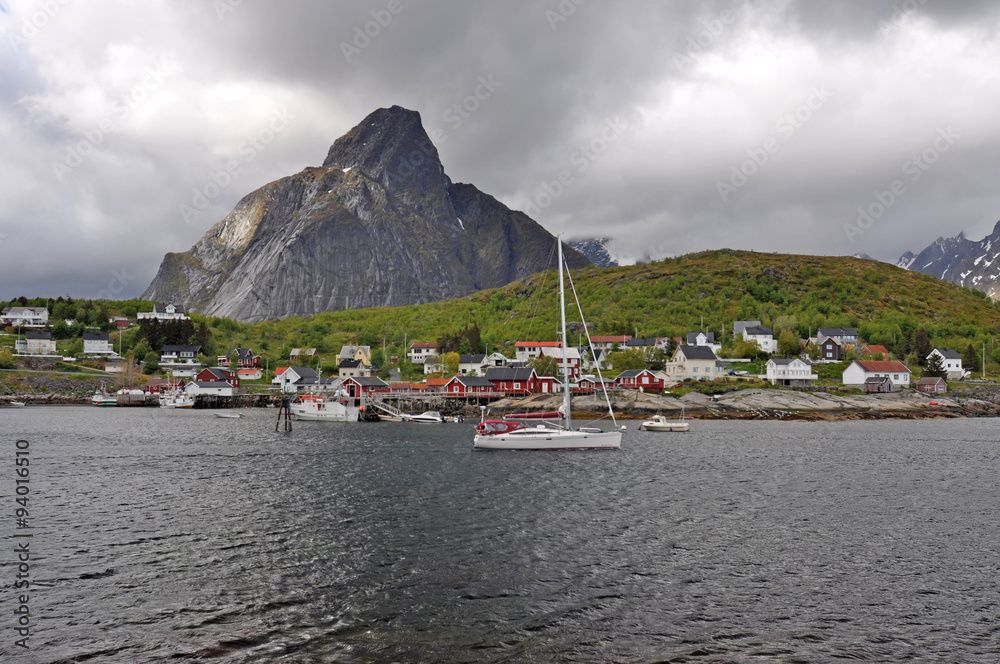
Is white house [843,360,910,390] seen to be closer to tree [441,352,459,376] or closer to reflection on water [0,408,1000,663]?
reflection on water [0,408,1000,663]

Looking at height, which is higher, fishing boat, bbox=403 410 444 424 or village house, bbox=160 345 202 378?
village house, bbox=160 345 202 378

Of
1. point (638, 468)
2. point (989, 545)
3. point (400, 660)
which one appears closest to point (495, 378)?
point (638, 468)

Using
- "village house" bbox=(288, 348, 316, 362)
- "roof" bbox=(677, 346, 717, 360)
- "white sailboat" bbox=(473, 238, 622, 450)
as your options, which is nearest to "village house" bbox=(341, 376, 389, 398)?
"village house" bbox=(288, 348, 316, 362)

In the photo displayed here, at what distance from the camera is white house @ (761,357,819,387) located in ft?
309

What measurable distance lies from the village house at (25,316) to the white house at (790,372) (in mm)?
165766

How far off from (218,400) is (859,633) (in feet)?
345

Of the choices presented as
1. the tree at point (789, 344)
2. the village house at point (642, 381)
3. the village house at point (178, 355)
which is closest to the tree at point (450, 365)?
the village house at point (642, 381)

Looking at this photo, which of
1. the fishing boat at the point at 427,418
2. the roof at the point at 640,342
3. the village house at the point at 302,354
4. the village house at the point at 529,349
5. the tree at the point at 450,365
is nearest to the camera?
the fishing boat at the point at 427,418

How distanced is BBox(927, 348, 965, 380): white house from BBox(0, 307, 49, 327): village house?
19441cm

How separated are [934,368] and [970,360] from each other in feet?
49.1

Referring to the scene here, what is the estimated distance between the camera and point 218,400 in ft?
339

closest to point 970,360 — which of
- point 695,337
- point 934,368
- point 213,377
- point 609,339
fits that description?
point 934,368

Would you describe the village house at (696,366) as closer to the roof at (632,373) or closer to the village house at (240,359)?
the roof at (632,373)

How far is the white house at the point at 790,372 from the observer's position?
94.3 meters
